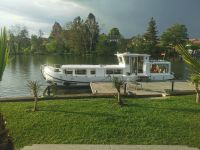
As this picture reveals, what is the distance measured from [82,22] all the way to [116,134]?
11913 centimetres

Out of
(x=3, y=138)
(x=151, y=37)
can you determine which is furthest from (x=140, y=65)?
(x=151, y=37)

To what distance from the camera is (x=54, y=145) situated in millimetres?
11258

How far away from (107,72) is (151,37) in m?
76.2

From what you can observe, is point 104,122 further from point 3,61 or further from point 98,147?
point 3,61

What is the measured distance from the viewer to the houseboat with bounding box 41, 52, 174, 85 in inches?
1470

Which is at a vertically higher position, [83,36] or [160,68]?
[83,36]

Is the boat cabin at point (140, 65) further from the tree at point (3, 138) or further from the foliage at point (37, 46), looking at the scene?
the foliage at point (37, 46)

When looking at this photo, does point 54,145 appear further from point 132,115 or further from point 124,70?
point 124,70

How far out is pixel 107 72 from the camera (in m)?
37.8

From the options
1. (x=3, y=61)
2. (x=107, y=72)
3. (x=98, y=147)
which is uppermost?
(x=3, y=61)

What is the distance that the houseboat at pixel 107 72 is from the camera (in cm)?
3734

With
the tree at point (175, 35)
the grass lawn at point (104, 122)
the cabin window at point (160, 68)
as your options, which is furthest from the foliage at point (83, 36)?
the grass lawn at point (104, 122)

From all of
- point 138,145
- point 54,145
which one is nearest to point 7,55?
point 54,145

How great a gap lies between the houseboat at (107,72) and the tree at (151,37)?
65851mm
